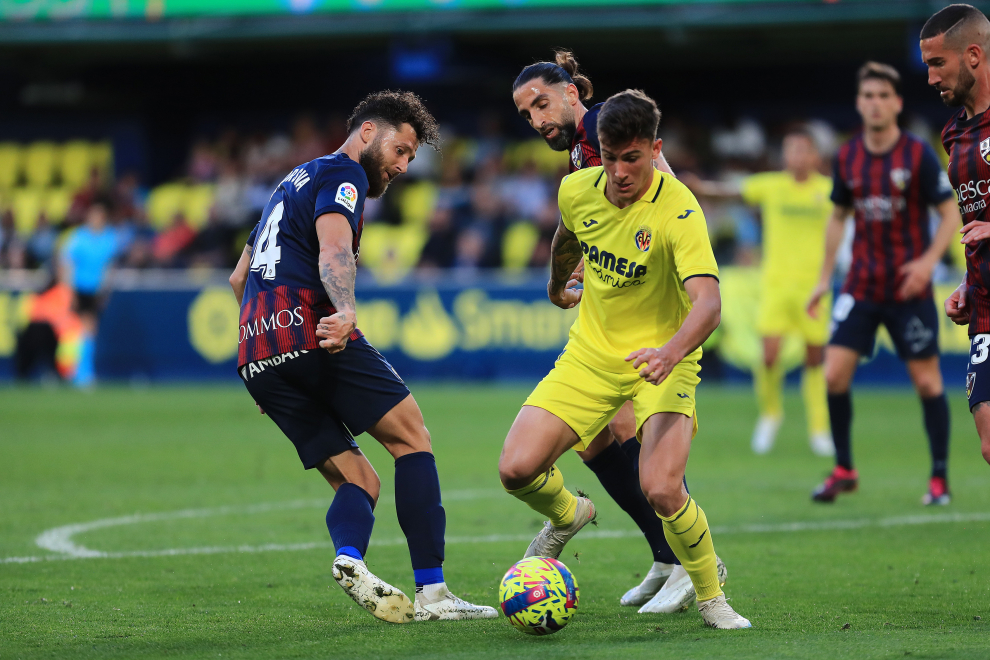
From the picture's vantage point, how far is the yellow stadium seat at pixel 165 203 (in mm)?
21906

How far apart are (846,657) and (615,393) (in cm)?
134

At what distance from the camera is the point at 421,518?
4.82m

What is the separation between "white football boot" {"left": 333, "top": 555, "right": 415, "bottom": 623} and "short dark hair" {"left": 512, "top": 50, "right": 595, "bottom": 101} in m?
2.17

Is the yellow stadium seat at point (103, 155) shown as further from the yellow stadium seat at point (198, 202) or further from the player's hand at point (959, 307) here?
the player's hand at point (959, 307)

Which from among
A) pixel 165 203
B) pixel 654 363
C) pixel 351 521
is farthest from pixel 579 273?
pixel 165 203

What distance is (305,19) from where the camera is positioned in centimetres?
1973

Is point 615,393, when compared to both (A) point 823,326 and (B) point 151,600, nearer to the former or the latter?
(B) point 151,600

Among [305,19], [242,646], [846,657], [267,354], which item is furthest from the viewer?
[305,19]

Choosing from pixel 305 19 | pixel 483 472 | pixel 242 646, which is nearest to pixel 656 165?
pixel 242 646

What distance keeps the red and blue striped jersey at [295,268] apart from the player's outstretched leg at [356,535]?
1.79ft

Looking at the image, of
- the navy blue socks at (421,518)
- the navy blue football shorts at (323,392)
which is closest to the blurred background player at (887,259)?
the navy blue socks at (421,518)

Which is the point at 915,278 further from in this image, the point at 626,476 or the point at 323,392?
the point at 323,392

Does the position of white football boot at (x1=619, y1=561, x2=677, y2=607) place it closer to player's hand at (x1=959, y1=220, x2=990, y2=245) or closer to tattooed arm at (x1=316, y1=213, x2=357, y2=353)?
tattooed arm at (x1=316, y1=213, x2=357, y2=353)

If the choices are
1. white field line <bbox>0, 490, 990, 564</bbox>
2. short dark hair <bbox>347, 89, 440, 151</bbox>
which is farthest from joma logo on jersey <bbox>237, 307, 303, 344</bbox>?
white field line <bbox>0, 490, 990, 564</bbox>
